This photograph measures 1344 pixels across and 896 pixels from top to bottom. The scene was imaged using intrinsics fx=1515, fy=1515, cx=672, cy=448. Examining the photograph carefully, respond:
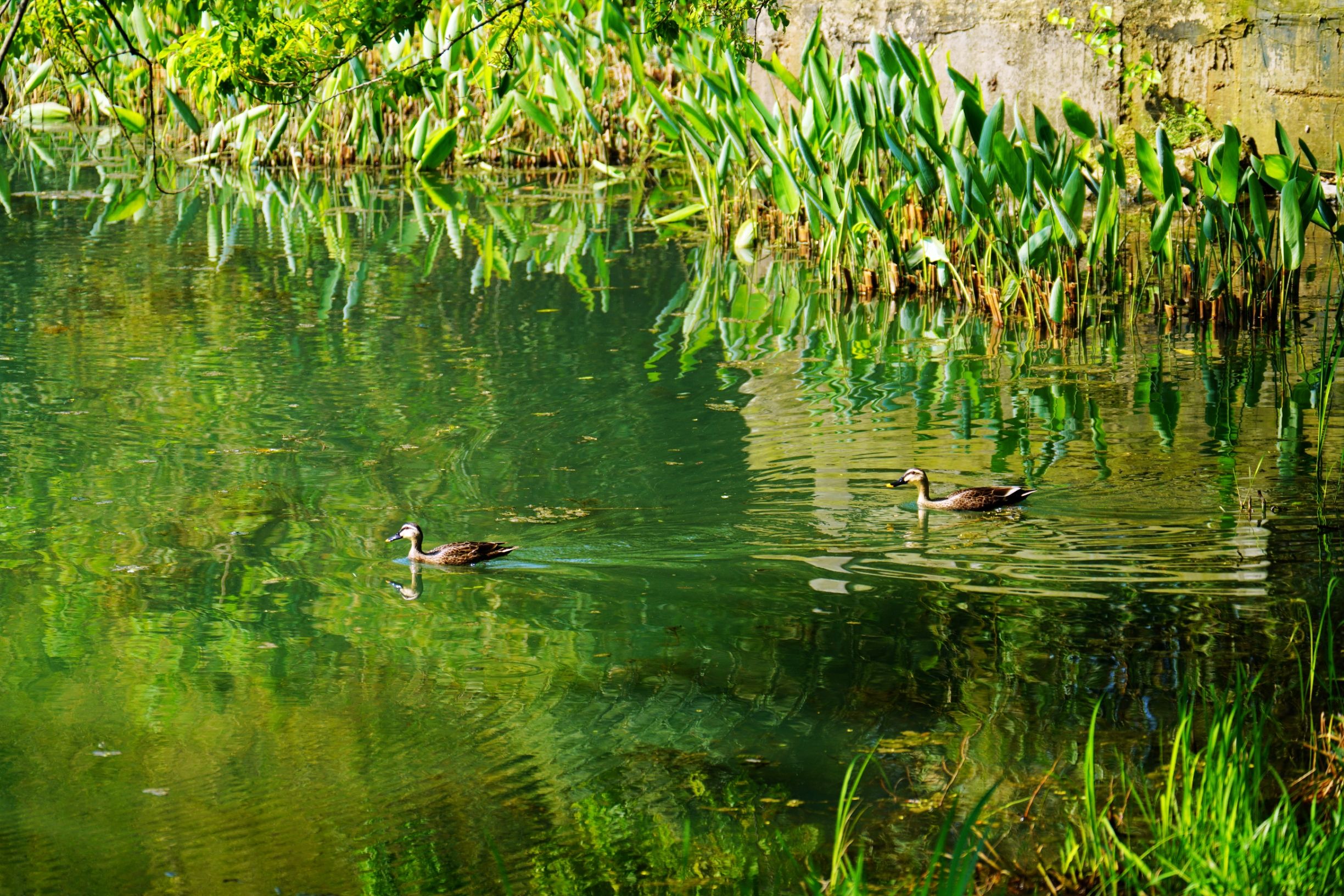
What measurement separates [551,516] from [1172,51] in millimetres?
8594

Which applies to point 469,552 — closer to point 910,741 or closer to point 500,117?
point 910,741

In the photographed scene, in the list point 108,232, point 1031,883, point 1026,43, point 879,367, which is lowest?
point 1031,883

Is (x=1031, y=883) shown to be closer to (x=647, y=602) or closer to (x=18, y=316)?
(x=647, y=602)

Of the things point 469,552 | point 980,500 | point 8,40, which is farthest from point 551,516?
point 8,40

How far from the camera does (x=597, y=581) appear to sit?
5000 mm

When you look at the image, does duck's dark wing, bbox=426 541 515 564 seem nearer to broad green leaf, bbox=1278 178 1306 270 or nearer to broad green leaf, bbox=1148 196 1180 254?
broad green leaf, bbox=1148 196 1180 254

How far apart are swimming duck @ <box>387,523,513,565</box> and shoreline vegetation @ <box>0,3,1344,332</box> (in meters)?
1.59

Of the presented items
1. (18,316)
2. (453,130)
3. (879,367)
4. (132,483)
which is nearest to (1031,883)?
(132,483)

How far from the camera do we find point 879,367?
797 cm

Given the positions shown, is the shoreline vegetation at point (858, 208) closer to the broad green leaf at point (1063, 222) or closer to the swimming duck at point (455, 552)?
the broad green leaf at point (1063, 222)

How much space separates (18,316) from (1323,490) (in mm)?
7215

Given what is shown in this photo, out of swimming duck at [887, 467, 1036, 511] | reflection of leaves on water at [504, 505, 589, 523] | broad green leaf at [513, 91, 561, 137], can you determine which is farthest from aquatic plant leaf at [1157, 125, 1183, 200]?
broad green leaf at [513, 91, 561, 137]

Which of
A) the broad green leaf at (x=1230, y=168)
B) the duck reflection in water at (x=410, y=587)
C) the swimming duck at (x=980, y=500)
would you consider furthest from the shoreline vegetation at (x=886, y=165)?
the swimming duck at (x=980, y=500)

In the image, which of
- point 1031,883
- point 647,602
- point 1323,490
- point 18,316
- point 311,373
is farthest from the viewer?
point 18,316
